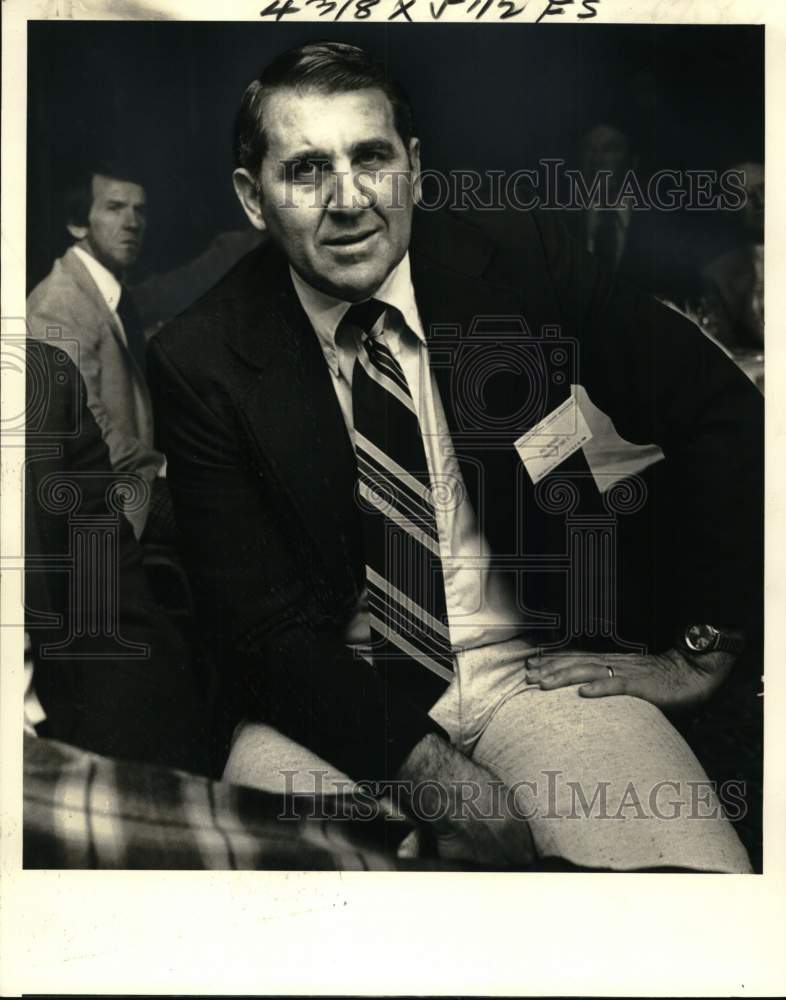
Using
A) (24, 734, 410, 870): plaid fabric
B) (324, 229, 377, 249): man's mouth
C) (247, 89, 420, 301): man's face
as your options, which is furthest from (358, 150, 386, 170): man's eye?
(24, 734, 410, 870): plaid fabric

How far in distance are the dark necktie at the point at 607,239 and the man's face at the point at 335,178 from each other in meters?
0.70

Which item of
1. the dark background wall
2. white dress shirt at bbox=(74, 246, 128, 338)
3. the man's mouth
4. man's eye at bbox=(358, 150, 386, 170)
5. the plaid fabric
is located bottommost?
the plaid fabric

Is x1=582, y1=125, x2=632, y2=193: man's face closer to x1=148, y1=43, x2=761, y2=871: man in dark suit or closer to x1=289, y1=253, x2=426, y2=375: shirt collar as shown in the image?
x1=148, y1=43, x2=761, y2=871: man in dark suit

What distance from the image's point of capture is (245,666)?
15.6 feet

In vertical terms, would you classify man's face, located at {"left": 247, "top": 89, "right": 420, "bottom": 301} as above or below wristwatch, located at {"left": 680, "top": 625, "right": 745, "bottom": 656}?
above

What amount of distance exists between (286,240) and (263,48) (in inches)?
28.0

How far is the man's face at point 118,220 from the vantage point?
15.6ft

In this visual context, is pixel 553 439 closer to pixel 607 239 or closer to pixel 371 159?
pixel 607 239

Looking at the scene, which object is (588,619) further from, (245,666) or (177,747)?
(177,747)

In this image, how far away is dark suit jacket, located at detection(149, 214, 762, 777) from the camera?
15.5 ft

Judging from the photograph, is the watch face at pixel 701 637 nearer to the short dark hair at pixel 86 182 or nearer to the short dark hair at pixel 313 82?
the short dark hair at pixel 313 82

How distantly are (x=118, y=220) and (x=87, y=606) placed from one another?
1.43m

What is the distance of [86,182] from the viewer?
15.7ft

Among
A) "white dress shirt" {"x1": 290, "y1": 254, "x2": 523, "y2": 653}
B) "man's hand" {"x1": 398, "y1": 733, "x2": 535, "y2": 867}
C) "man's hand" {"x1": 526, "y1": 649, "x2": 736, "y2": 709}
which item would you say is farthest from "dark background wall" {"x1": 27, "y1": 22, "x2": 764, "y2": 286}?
"man's hand" {"x1": 398, "y1": 733, "x2": 535, "y2": 867}
